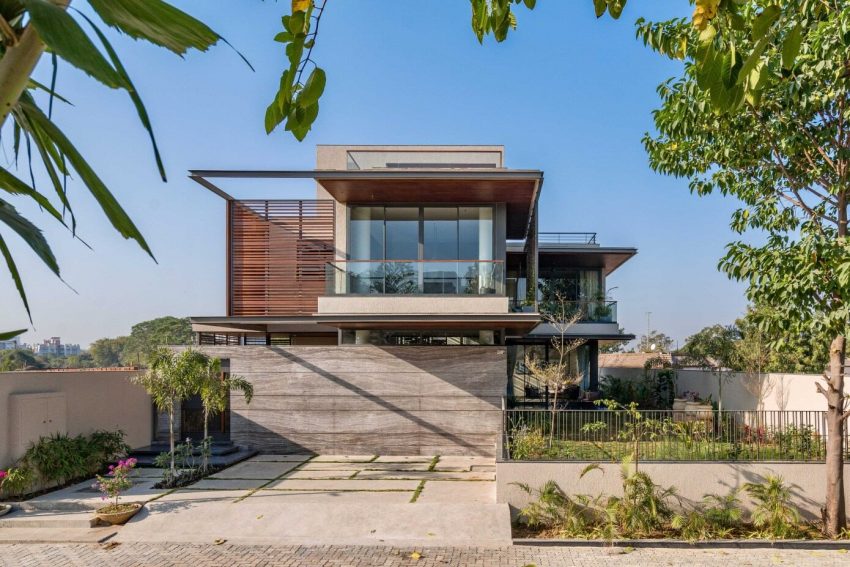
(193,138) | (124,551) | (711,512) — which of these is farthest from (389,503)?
(193,138)

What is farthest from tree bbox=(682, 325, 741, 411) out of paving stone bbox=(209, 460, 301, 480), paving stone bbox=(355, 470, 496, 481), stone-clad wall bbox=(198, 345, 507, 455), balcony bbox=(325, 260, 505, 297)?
paving stone bbox=(209, 460, 301, 480)

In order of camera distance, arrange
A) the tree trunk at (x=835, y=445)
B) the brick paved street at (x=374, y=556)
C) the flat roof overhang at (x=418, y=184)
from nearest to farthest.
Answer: the brick paved street at (x=374, y=556)
the tree trunk at (x=835, y=445)
the flat roof overhang at (x=418, y=184)

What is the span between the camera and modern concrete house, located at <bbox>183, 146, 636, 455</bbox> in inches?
592

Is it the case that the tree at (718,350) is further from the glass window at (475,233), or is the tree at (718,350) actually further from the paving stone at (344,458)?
the paving stone at (344,458)

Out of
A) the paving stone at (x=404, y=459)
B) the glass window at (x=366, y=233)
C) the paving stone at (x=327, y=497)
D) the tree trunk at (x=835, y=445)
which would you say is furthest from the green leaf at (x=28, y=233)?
the glass window at (x=366, y=233)

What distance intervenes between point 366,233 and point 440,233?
1.95m

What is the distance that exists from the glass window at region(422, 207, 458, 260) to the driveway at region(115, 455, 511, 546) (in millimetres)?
5412

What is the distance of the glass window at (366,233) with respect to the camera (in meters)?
16.3

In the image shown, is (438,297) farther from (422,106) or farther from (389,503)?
(422,106)

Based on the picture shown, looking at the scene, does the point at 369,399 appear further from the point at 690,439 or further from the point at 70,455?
the point at 690,439

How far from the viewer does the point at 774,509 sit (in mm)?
9570

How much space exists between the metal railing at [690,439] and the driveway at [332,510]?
1503 mm

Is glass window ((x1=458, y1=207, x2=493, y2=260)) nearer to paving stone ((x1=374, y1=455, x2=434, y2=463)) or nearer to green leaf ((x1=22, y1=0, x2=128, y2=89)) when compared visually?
paving stone ((x1=374, y1=455, x2=434, y2=463))

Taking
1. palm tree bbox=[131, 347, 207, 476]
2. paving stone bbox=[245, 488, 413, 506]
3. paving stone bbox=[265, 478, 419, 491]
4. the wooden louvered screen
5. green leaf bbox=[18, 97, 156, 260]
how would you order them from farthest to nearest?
the wooden louvered screen
palm tree bbox=[131, 347, 207, 476]
paving stone bbox=[265, 478, 419, 491]
paving stone bbox=[245, 488, 413, 506]
green leaf bbox=[18, 97, 156, 260]
